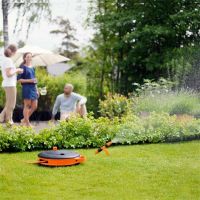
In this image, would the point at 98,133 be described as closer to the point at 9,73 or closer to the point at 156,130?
the point at 156,130

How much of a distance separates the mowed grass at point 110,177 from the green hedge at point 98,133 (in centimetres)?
32

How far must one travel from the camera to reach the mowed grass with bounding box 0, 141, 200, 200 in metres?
5.75

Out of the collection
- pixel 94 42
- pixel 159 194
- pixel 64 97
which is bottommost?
pixel 159 194

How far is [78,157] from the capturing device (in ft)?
23.1

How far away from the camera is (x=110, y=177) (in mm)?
6430

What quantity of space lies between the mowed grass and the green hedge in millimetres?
319

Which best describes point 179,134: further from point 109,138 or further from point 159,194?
point 159,194

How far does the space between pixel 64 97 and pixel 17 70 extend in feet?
3.14

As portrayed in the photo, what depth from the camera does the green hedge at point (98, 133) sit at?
26.4ft

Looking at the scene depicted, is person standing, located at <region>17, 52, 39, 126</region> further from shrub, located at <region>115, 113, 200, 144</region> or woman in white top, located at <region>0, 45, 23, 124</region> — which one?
shrub, located at <region>115, 113, 200, 144</region>

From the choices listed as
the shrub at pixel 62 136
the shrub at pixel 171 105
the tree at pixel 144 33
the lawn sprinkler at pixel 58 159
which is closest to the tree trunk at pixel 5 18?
the tree at pixel 144 33

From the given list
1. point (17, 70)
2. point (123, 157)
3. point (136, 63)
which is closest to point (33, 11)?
point (136, 63)

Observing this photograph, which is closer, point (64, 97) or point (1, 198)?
point (1, 198)

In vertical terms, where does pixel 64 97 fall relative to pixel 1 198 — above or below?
above
